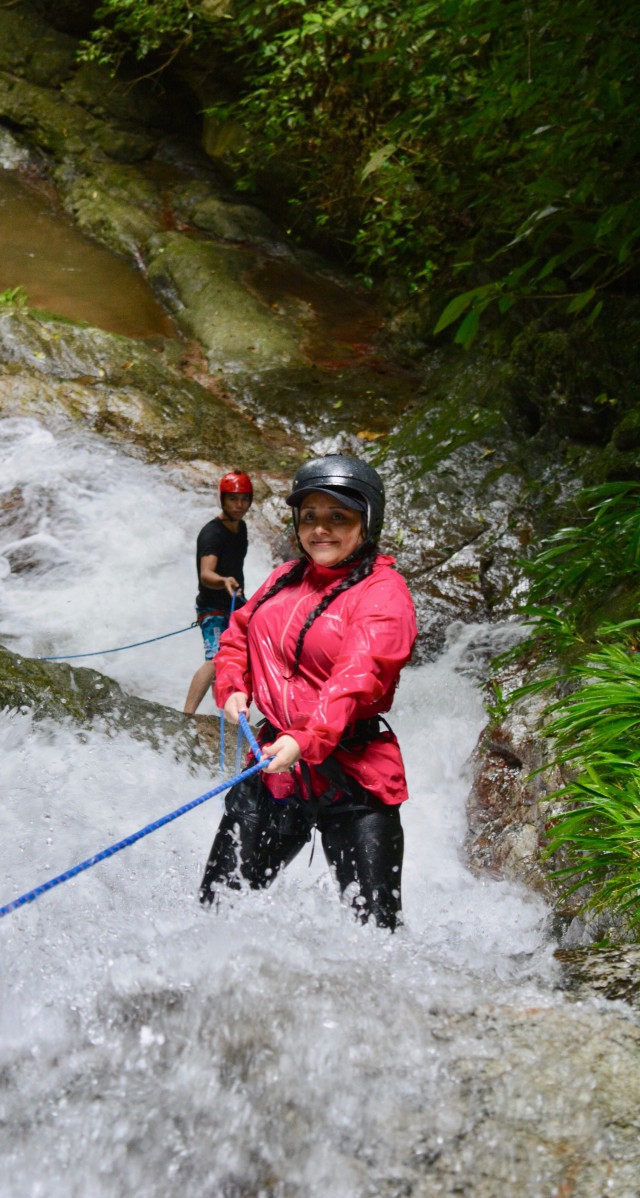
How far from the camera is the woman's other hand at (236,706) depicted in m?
2.77

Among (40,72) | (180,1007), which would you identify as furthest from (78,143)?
(180,1007)

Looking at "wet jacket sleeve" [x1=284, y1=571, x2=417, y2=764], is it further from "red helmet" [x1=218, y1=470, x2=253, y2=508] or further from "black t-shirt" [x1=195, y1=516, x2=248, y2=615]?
"black t-shirt" [x1=195, y1=516, x2=248, y2=615]

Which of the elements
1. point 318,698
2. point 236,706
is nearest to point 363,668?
point 318,698

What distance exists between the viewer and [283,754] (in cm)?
241

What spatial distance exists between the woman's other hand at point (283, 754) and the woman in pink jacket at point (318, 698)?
8.4 inches

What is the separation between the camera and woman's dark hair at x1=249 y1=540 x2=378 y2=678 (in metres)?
2.77

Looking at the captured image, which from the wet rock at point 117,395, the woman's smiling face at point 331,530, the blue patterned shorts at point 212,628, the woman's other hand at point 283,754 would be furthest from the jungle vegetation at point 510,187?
the wet rock at point 117,395

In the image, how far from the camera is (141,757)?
186 inches

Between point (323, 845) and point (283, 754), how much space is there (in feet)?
1.76

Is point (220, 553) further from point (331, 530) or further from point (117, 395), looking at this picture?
point (117, 395)

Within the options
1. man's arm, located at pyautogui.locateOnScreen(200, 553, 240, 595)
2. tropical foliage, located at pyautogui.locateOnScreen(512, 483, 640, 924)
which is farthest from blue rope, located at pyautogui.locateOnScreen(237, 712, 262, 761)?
man's arm, located at pyautogui.locateOnScreen(200, 553, 240, 595)

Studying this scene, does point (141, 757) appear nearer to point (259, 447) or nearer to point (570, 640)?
point (570, 640)

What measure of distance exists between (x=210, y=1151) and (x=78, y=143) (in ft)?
50.0

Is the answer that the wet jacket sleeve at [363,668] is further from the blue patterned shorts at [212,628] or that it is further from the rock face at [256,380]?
the blue patterned shorts at [212,628]
